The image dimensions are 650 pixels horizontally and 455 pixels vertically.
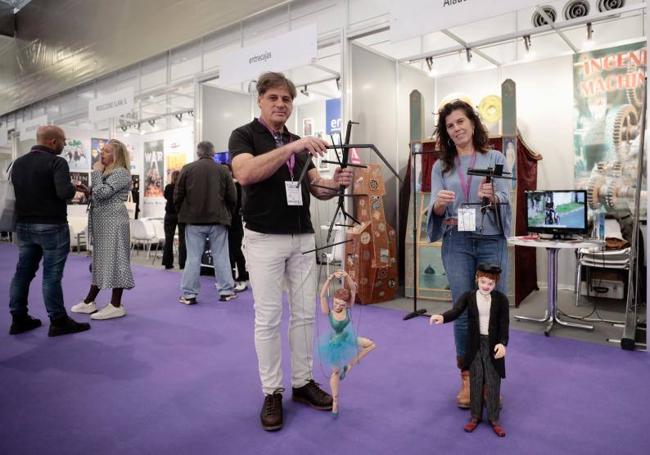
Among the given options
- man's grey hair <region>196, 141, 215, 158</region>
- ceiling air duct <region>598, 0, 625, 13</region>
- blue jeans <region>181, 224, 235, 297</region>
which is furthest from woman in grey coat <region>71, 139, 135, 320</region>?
ceiling air duct <region>598, 0, 625, 13</region>

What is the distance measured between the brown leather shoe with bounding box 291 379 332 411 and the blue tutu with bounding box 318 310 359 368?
27 cm

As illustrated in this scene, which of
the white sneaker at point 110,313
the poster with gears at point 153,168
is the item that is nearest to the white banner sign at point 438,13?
the white sneaker at point 110,313

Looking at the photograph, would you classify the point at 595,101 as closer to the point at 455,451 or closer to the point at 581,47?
the point at 581,47

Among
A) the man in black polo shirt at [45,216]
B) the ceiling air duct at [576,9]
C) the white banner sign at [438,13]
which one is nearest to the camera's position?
the white banner sign at [438,13]

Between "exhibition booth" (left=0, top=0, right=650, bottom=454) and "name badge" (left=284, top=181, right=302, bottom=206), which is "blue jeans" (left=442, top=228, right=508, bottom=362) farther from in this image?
"name badge" (left=284, top=181, right=302, bottom=206)

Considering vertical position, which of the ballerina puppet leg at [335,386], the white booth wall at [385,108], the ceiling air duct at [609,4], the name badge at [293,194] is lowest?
the ballerina puppet leg at [335,386]

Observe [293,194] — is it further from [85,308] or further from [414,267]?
[85,308]

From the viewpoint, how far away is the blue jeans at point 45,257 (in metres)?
3.39

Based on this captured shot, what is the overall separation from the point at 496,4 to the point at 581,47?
9.27 ft

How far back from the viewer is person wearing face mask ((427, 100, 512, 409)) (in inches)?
82.1

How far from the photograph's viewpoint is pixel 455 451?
73.3 inches

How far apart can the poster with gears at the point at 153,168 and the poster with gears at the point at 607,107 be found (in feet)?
26.3

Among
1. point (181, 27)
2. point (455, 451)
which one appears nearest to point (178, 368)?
point (455, 451)

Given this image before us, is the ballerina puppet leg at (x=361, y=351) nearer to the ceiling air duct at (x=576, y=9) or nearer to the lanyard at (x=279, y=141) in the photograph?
the lanyard at (x=279, y=141)
